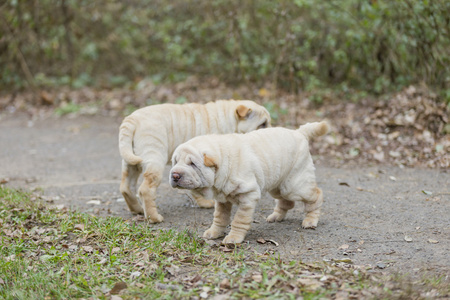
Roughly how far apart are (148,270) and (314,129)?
2.34 metres

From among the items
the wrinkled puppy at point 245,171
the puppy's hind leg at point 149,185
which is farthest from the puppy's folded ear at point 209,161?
the puppy's hind leg at point 149,185

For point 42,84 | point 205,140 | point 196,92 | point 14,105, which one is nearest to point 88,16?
point 42,84

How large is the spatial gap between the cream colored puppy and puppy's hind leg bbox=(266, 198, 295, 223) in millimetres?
920

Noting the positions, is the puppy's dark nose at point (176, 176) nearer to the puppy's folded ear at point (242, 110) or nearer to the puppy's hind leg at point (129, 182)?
the puppy's hind leg at point (129, 182)

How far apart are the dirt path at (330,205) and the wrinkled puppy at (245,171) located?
0.34 metres

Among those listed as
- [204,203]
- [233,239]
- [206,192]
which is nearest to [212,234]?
[233,239]

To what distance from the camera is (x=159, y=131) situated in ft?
19.2

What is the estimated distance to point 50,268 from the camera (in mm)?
4641

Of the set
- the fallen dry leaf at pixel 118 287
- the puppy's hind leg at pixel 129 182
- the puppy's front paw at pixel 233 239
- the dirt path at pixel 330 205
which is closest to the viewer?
the fallen dry leaf at pixel 118 287

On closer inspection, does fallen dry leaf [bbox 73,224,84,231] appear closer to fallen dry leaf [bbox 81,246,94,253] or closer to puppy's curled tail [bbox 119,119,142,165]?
fallen dry leaf [bbox 81,246,94,253]

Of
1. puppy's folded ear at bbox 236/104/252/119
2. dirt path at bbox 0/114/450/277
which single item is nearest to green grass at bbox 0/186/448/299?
dirt path at bbox 0/114/450/277

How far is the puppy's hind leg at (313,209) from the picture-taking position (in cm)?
536

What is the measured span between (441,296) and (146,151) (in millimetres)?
3387

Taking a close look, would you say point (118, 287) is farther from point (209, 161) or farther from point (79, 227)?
point (79, 227)
